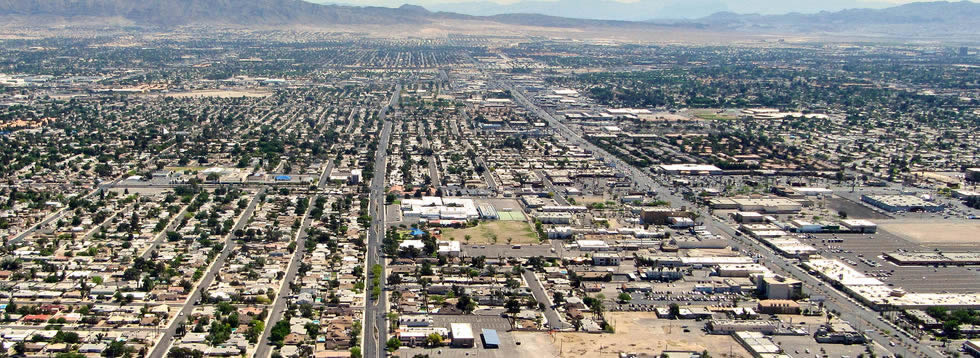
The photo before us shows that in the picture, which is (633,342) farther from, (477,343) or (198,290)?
(198,290)

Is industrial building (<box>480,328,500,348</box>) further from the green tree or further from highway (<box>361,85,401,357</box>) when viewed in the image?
highway (<box>361,85,401,357</box>)

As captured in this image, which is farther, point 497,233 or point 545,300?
point 497,233

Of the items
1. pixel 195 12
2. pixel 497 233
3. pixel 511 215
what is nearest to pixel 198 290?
pixel 497 233

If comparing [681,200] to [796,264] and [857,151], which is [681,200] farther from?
[857,151]

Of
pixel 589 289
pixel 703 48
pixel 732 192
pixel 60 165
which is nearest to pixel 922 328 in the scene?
pixel 589 289

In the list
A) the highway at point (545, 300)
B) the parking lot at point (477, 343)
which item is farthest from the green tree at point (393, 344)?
the highway at point (545, 300)

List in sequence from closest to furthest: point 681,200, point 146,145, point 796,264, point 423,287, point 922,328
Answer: point 922,328
point 423,287
point 796,264
point 681,200
point 146,145
